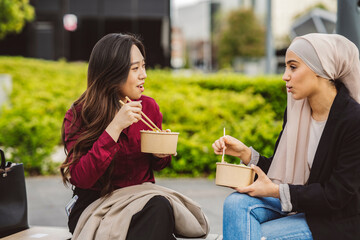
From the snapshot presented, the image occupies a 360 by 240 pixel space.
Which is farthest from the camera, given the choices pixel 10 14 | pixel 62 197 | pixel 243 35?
pixel 243 35

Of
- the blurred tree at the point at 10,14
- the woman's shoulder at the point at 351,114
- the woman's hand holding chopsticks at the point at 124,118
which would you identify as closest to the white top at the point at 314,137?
the woman's shoulder at the point at 351,114

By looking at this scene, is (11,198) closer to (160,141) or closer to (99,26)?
(160,141)

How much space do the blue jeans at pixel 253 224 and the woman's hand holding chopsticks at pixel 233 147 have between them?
30 centimetres

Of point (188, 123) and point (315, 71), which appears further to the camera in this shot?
point (188, 123)

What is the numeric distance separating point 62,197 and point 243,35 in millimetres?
29866

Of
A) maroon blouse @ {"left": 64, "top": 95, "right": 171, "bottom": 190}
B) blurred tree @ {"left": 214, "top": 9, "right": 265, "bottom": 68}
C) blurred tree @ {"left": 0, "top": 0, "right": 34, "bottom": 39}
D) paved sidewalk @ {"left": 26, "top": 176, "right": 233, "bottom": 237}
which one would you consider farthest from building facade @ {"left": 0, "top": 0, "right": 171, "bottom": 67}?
maroon blouse @ {"left": 64, "top": 95, "right": 171, "bottom": 190}

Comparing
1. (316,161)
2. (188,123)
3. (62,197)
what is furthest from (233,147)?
(188,123)

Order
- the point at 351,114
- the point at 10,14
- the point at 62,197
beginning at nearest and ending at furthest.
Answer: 1. the point at 351,114
2. the point at 62,197
3. the point at 10,14

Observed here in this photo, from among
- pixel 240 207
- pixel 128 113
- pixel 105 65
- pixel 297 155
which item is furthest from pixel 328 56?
pixel 105 65

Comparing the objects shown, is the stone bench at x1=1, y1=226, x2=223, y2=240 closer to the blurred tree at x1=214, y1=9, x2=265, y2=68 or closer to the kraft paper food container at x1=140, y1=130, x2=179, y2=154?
the kraft paper food container at x1=140, y1=130, x2=179, y2=154

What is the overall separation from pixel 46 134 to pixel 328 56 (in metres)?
5.13

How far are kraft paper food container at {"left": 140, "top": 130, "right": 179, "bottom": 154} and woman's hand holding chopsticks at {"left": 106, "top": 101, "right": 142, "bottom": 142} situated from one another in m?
0.10

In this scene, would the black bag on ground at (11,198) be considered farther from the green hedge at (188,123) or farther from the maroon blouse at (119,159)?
the green hedge at (188,123)

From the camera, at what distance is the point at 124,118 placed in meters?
2.43
